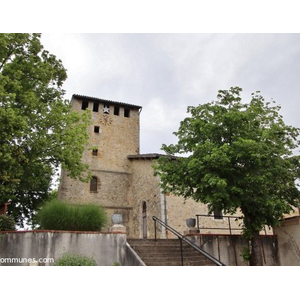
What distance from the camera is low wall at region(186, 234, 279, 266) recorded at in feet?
36.9

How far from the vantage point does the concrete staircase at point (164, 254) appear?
31.3ft

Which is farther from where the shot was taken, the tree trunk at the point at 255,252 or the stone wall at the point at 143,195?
the stone wall at the point at 143,195

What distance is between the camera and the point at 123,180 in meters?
20.8

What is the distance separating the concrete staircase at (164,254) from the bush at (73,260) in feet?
6.17

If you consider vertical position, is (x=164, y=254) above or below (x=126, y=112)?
below

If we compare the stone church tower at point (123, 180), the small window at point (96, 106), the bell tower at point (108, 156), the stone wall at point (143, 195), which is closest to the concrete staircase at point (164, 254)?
the stone church tower at point (123, 180)

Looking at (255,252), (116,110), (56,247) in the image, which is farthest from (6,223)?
(116,110)

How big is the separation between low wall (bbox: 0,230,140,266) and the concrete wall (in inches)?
256

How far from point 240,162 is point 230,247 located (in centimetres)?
368

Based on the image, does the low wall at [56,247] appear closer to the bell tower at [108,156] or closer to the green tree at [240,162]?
the green tree at [240,162]

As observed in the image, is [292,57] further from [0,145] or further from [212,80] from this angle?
[0,145]

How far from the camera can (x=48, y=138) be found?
12.4m

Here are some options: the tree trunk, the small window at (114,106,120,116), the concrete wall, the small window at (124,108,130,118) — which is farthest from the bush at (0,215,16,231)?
the small window at (124,108,130,118)

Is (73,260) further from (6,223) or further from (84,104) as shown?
(84,104)
